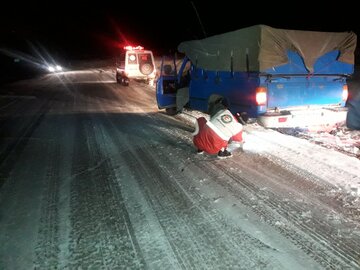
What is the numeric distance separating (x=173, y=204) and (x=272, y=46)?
14.1 feet

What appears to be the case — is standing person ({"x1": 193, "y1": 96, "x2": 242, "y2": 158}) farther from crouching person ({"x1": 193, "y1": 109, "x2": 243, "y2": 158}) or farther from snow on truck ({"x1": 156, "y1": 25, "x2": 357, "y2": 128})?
snow on truck ({"x1": 156, "y1": 25, "x2": 357, "y2": 128})

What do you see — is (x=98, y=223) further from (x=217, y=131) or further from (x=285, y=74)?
(x=285, y=74)

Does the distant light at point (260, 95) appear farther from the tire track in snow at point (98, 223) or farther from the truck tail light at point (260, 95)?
the tire track in snow at point (98, 223)

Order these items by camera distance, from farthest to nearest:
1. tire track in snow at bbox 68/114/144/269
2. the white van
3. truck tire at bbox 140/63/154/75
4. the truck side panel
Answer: the white van
truck tire at bbox 140/63/154/75
the truck side panel
tire track in snow at bbox 68/114/144/269

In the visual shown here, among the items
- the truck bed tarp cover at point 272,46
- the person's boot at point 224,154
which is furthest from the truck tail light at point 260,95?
the person's boot at point 224,154

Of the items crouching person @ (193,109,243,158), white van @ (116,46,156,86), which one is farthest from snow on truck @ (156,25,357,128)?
white van @ (116,46,156,86)

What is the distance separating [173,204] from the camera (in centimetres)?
460

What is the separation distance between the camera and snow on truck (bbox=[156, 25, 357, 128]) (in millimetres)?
7332

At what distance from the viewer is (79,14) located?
445 ft

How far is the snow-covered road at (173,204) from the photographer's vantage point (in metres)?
3.46

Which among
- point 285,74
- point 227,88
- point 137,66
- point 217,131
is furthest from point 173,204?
point 137,66

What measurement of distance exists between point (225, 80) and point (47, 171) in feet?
15.4

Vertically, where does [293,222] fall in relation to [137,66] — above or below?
below

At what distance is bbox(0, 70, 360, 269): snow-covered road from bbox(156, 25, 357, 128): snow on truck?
74 cm
